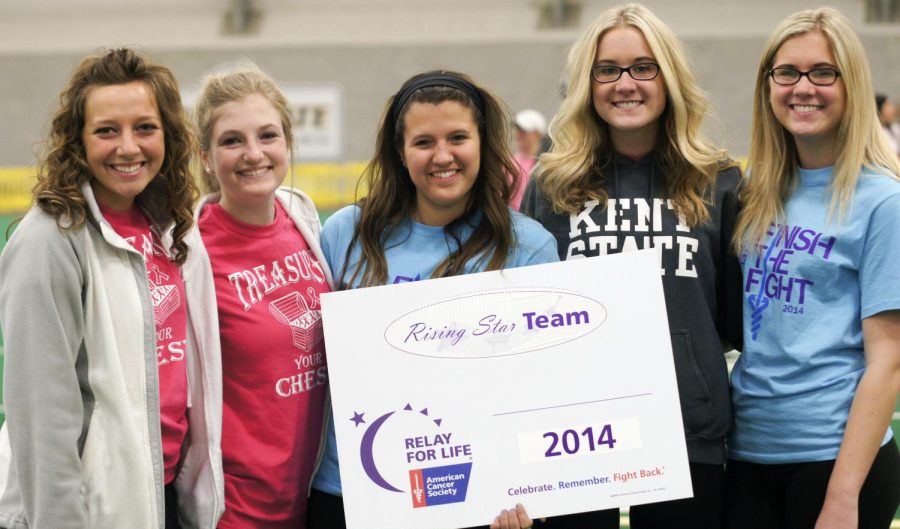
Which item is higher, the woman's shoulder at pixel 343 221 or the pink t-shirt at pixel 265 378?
the woman's shoulder at pixel 343 221

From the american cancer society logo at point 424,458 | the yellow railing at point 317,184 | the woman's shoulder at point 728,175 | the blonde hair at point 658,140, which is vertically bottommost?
the yellow railing at point 317,184

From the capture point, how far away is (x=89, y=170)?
91.4 inches

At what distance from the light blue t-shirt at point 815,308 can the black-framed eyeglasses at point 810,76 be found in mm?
228

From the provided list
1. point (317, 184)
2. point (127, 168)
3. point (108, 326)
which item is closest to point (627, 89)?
point (127, 168)

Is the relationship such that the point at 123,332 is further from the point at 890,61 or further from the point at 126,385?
the point at 890,61

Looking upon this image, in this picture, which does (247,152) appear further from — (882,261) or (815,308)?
(882,261)

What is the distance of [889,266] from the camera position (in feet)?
8.08

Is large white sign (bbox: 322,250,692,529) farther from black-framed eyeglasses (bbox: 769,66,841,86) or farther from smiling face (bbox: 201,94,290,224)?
black-framed eyeglasses (bbox: 769,66,841,86)

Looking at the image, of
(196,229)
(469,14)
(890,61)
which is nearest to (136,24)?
(469,14)

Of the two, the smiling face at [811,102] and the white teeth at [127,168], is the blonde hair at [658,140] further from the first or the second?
the white teeth at [127,168]

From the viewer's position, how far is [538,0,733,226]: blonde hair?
270 cm

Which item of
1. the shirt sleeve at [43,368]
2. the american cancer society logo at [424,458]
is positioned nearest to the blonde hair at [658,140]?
the american cancer society logo at [424,458]

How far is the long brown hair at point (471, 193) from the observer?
8.48ft

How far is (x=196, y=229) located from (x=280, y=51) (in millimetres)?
16719
